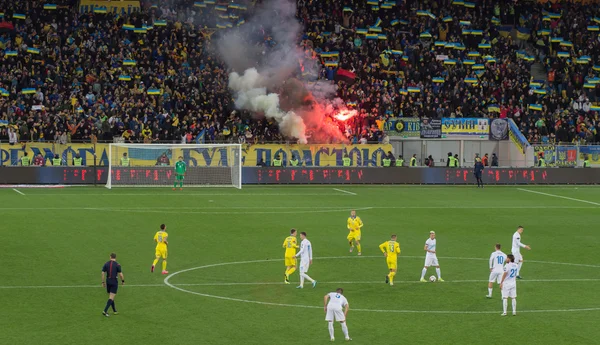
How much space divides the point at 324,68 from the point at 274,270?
4129 cm

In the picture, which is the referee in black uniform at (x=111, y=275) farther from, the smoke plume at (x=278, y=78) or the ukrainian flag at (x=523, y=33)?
the ukrainian flag at (x=523, y=33)

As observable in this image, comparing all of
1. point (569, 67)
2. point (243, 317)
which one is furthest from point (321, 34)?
point (243, 317)

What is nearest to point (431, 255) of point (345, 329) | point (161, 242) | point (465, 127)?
point (345, 329)

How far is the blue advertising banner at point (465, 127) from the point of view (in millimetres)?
70062

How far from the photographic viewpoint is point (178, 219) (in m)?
43.8

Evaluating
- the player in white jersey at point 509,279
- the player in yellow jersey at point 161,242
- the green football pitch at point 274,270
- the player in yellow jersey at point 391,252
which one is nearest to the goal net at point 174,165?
the green football pitch at point 274,270

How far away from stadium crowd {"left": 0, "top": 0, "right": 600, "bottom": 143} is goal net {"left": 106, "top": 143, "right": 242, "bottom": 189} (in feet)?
7.22

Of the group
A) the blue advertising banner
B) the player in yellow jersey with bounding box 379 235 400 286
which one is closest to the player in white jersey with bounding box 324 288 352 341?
the player in yellow jersey with bounding box 379 235 400 286

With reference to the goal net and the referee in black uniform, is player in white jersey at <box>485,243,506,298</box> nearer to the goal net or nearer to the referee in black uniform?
the referee in black uniform

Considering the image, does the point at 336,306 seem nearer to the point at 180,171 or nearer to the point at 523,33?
the point at 180,171

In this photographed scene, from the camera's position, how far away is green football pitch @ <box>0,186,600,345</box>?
22906 mm

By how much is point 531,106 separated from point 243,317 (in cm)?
5385

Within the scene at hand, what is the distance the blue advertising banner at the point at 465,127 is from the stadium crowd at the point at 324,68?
92 cm

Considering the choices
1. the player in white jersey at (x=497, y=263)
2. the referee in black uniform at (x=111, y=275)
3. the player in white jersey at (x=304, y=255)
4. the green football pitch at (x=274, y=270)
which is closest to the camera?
the green football pitch at (x=274, y=270)
